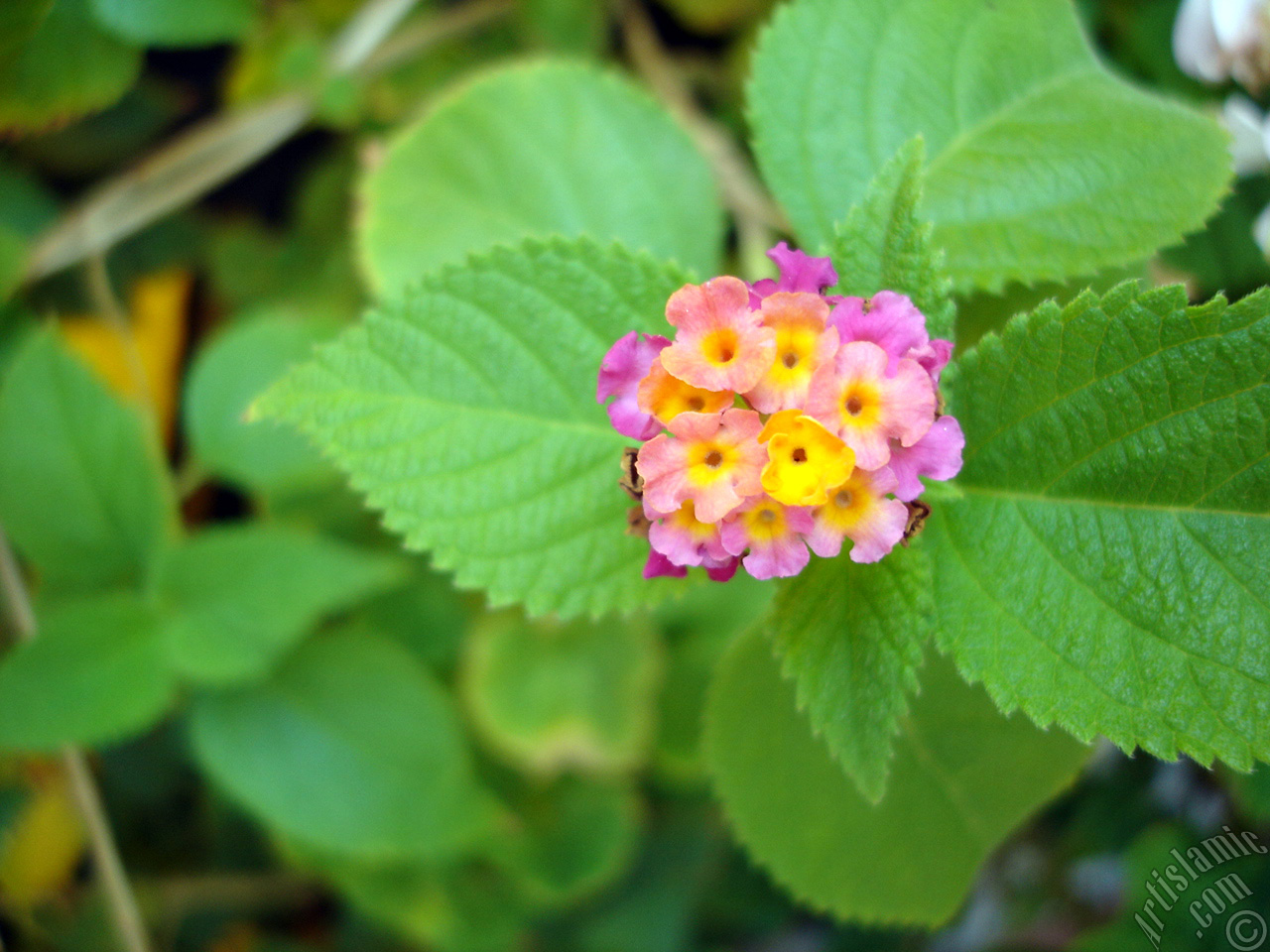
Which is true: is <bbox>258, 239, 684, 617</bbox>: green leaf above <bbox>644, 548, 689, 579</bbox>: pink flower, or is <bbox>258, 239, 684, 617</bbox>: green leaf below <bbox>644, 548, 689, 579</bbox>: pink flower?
above

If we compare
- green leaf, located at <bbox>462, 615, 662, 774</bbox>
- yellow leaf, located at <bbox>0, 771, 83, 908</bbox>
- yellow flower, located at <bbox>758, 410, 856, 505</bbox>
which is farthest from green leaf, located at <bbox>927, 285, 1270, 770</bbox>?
yellow leaf, located at <bbox>0, 771, 83, 908</bbox>

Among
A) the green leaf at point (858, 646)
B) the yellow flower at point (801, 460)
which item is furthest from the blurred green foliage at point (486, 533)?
the yellow flower at point (801, 460)

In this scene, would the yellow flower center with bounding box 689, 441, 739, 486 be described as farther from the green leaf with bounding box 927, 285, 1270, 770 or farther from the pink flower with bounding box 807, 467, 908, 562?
the green leaf with bounding box 927, 285, 1270, 770

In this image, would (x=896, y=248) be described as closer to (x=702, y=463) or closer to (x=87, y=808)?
(x=702, y=463)

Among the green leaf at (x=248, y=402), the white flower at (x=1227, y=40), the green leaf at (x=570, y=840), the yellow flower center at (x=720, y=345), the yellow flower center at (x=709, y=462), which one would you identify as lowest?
the green leaf at (x=570, y=840)

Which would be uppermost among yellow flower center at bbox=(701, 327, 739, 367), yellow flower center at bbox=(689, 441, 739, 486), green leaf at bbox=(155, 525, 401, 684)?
yellow flower center at bbox=(701, 327, 739, 367)

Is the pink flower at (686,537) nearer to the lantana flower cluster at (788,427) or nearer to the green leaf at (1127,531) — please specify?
the lantana flower cluster at (788,427)
